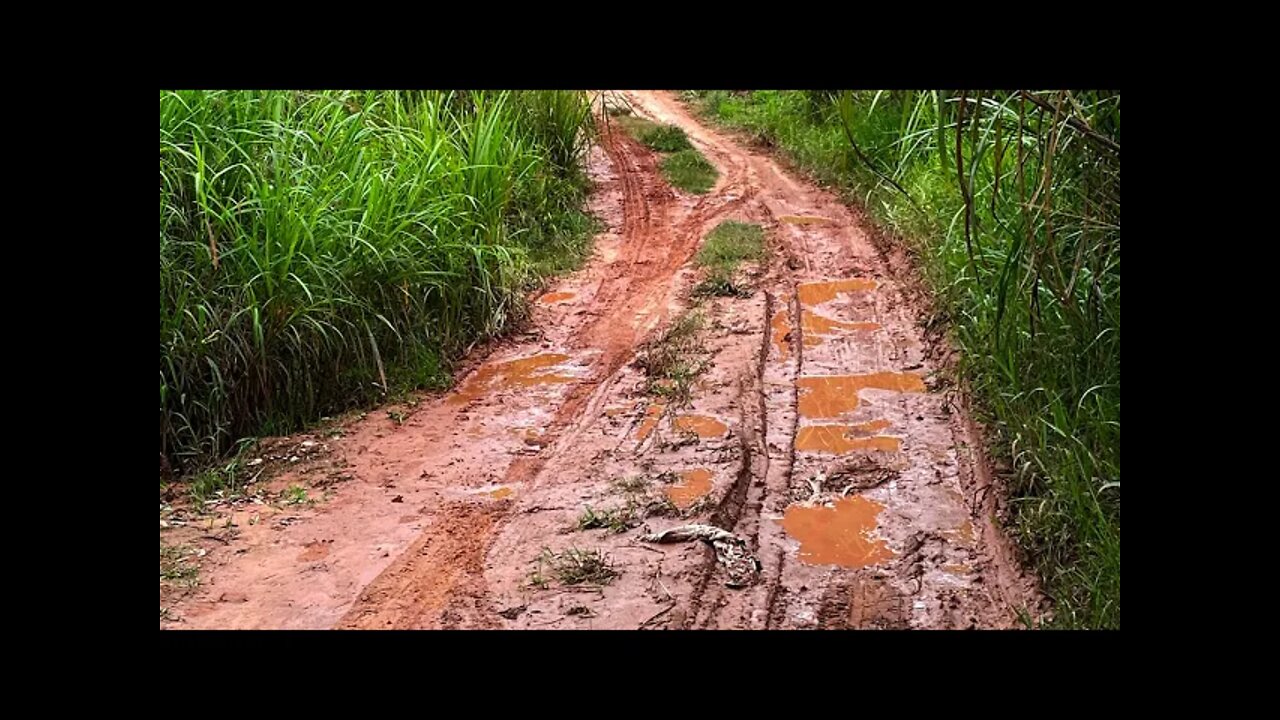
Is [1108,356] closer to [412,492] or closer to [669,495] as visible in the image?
[669,495]

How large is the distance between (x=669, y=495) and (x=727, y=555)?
483 millimetres

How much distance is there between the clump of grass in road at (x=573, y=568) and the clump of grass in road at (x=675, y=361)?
1.47m

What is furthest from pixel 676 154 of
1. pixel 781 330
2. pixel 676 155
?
pixel 781 330

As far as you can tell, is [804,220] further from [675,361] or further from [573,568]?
[573,568]

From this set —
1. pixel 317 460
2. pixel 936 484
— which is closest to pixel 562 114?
pixel 317 460

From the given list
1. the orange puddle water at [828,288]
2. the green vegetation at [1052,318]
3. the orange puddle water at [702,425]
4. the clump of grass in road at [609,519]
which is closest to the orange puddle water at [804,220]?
the orange puddle water at [828,288]

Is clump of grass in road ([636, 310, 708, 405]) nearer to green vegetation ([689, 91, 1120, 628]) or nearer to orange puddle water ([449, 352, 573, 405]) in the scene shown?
orange puddle water ([449, 352, 573, 405])

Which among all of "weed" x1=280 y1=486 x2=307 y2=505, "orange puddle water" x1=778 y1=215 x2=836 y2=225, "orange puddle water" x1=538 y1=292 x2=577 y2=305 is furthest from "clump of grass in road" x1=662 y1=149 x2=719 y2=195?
"weed" x1=280 y1=486 x2=307 y2=505

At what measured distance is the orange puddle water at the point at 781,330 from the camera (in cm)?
608

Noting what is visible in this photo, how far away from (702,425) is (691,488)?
2.06 feet

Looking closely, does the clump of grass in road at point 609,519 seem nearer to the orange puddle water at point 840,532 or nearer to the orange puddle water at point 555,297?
the orange puddle water at point 840,532

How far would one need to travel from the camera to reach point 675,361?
5848 millimetres

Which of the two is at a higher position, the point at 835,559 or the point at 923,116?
the point at 923,116

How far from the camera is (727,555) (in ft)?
13.3
